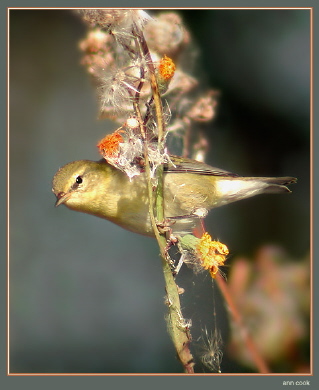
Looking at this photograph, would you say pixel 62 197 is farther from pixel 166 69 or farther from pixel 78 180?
pixel 166 69

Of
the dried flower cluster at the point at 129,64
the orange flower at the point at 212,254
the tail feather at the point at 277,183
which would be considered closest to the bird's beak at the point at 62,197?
the dried flower cluster at the point at 129,64

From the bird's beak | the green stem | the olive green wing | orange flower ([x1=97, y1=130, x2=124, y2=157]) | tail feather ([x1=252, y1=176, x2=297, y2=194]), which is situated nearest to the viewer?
the green stem

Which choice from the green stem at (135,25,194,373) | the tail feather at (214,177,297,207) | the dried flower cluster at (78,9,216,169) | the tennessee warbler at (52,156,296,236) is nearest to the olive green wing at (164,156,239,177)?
the tennessee warbler at (52,156,296,236)

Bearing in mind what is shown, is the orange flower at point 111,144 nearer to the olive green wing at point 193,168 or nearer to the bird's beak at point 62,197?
the bird's beak at point 62,197

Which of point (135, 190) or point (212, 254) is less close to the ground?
point (135, 190)

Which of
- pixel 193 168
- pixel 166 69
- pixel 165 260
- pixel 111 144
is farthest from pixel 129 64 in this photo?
pixel 193 168

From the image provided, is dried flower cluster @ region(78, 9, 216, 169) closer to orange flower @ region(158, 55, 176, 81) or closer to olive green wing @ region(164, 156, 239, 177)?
orange flower @ region(158, 55, 176, 81)

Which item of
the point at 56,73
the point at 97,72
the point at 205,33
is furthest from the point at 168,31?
the point at 56,73
